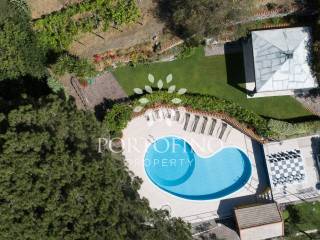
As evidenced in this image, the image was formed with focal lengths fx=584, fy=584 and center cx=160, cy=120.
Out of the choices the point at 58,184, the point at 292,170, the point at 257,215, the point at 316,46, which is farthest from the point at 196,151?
the point at 58,184

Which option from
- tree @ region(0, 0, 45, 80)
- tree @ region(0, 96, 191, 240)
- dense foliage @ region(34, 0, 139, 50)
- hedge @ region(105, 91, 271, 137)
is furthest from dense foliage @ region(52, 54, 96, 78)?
tree @ region(0, 96, 191, 240)

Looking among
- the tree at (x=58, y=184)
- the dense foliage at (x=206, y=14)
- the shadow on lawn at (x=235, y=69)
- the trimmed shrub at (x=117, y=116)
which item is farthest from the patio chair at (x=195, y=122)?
the tree at (x=58, y=184)

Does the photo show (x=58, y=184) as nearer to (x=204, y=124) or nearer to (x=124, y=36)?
(x=124, y=36)

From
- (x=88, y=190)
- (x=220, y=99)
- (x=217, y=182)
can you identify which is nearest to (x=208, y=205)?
(x=217, y=182)

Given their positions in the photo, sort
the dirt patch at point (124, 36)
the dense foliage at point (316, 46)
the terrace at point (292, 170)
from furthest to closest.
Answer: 1. the terrace at point (292, 170)
2. the dirt patch at point (124, 36)
3. the dense foliage at point (316, 46)

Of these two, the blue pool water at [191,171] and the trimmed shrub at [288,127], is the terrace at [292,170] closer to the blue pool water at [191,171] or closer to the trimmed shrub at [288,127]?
the trimmed shrub at [288,127]
